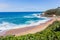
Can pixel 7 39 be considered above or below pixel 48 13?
above

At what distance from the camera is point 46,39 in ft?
24.5

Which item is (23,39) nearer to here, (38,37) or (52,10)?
(38,37)

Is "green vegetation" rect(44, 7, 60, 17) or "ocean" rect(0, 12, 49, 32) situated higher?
"green vegetation" rect(44, 7, 60, 17)

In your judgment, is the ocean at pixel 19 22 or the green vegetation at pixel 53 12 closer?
the ocean at pixel 19 22

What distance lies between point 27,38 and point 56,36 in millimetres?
1121

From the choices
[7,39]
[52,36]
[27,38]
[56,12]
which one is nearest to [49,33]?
[52,36]

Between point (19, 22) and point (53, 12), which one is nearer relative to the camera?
point (19, 22)

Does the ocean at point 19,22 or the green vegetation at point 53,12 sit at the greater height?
the green vegetation at point 53,12

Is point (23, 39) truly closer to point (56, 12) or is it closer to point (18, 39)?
point (18, 39)

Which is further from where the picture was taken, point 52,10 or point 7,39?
point 52,10

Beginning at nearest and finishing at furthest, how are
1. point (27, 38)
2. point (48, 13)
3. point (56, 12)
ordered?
1. point (27, 38)
2. point (56, 12)
3. point (48, 13)

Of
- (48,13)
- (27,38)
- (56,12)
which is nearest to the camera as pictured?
(27,38)

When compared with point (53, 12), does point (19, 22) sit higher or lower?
lower

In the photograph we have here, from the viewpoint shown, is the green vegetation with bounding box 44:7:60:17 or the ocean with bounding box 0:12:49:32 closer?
the ocean with bounding box 0:12:49:32
